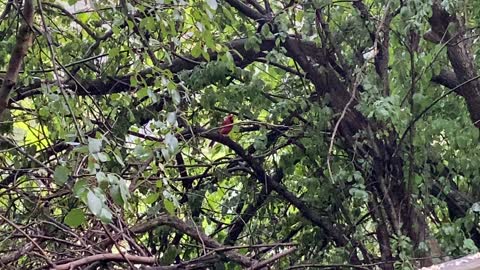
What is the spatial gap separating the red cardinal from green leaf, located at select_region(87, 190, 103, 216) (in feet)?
4.32

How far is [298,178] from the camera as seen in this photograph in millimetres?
2955

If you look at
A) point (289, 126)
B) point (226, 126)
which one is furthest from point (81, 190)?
point (289, 126)

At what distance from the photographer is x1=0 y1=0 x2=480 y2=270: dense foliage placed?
90.8 inches

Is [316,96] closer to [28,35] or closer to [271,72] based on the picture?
[271,72]

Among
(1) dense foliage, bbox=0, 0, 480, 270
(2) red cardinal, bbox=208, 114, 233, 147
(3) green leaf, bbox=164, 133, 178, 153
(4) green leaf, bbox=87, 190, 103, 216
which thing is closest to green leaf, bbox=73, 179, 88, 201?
(4) green leaf, bbox=87, 190, 103, 216

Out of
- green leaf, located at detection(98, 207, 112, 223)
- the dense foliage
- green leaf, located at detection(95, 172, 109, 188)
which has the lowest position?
green leaf, located at detection(98, 207, 112, 223)

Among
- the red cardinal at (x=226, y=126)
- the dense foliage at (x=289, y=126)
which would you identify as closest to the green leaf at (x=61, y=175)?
the dense foliage at (x=289, y=126)

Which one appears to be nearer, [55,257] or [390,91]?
[55,257]

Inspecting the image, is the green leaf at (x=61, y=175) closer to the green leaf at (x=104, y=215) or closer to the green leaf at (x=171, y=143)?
the green leaf at (x=104, y=215)

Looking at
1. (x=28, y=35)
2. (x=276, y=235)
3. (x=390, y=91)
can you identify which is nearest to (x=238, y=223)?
(x=276, y=235)

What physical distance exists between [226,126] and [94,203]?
1358 millimetres

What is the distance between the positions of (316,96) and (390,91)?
0.29 m

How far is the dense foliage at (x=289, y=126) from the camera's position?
231cm

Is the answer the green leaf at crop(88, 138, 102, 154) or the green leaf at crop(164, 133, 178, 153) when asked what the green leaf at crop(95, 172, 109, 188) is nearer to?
the green leaf at crop(88, 138, 102, 154)
